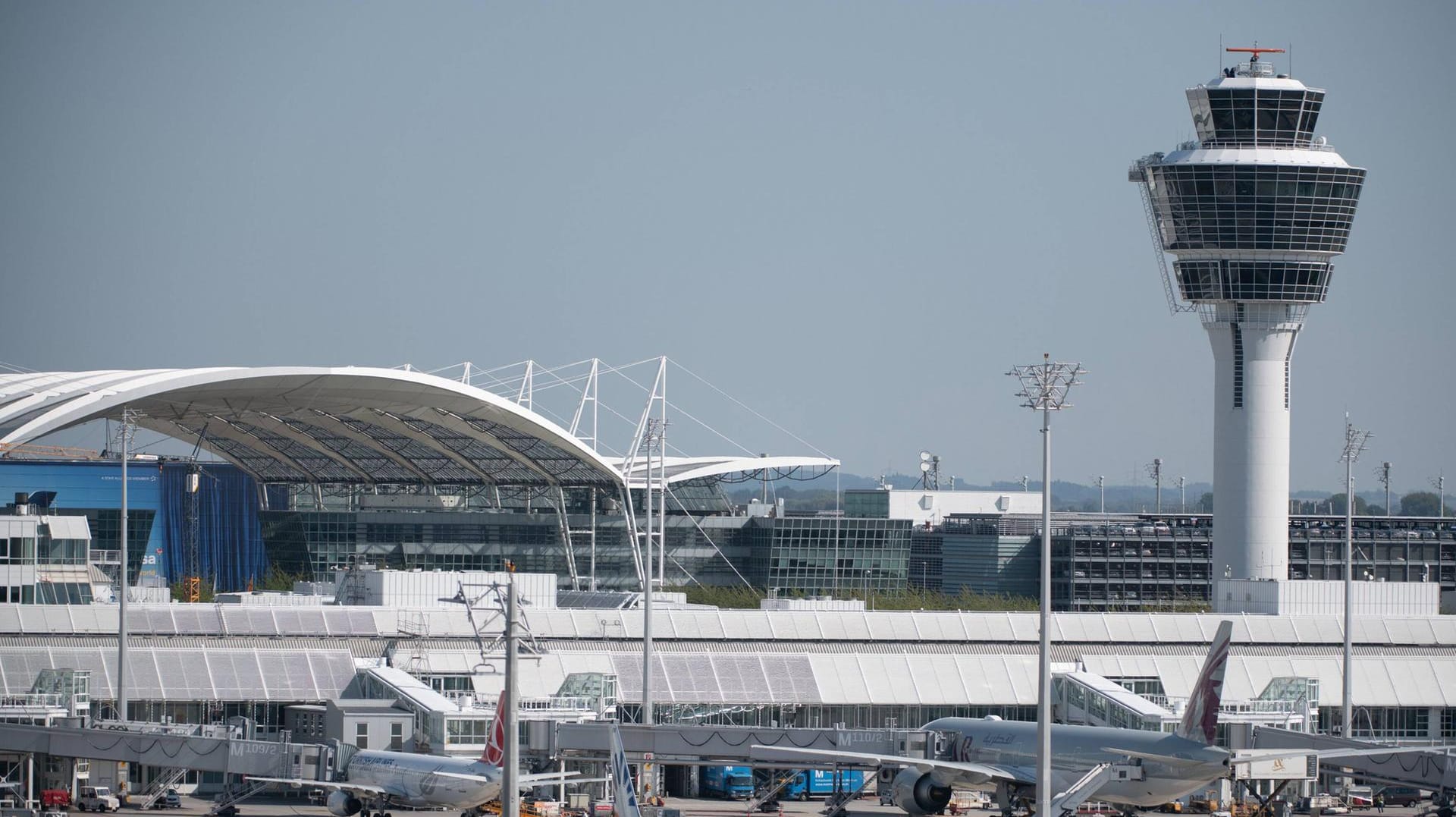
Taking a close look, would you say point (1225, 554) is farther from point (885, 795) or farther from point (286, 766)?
point (286, 766)

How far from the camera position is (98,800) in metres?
64.4

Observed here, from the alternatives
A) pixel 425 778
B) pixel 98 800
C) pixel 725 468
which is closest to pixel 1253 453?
pixel 725 468

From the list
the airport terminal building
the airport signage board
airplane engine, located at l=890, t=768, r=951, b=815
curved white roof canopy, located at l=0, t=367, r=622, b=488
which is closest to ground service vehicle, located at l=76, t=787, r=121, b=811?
the airport terminal building

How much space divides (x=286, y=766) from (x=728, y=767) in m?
17.4

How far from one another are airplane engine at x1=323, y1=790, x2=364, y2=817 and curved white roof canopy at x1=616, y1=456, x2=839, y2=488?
76.0m

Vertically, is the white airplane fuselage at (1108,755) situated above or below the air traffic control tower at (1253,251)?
below

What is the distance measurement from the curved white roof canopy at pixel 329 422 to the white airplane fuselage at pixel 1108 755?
49.6m

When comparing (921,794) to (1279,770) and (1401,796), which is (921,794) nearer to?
(1279,770)

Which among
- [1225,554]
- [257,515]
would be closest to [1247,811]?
[1225,554]

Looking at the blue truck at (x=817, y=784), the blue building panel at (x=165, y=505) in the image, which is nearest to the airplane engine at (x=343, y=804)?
the blue truck at (x=817, y=784)

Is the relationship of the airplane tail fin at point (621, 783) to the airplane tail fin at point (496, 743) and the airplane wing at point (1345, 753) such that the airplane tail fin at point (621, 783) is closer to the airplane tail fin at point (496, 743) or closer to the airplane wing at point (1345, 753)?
the airplane tail fin at point (496, 743)

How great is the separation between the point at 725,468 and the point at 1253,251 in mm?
44632

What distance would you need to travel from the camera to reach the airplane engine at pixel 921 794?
6356cm

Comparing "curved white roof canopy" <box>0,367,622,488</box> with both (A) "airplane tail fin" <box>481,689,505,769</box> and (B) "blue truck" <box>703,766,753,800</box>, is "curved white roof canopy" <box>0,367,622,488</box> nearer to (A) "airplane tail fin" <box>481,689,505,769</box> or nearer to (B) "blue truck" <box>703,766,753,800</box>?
A: (B) "blue truck" <box>703,766,753,800</box>
